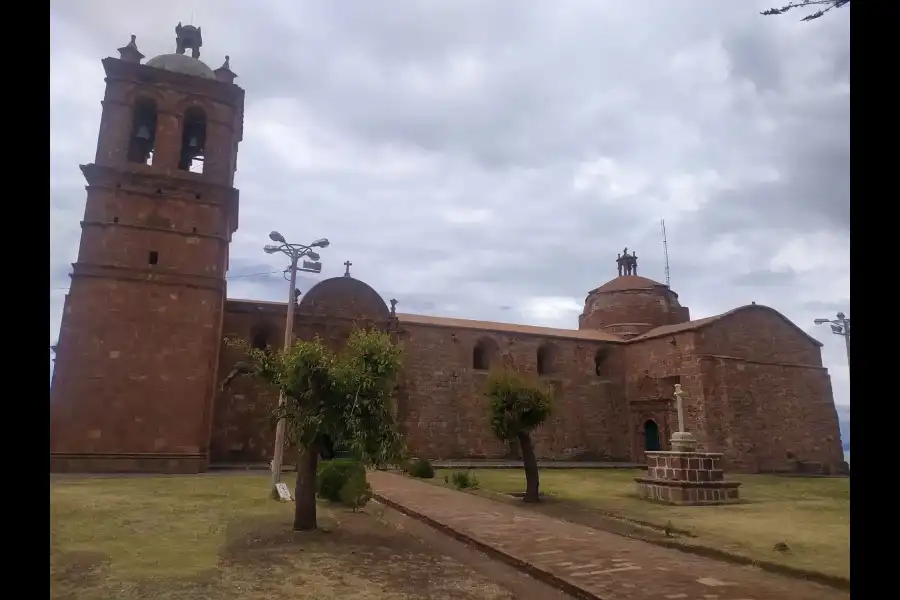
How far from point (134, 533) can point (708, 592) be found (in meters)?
6.88

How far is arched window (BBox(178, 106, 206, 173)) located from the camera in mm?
20234

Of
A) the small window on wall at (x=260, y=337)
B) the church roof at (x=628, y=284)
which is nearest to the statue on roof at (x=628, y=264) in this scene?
the church roof at (x=628, y=284)

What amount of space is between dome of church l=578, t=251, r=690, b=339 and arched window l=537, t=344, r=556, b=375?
624cm

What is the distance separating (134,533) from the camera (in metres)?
7.40

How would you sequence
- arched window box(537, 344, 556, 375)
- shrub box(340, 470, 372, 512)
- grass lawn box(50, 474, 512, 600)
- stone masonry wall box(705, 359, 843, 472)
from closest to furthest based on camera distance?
1. grass lawn box(50, 474, 512, 600)
2. shrub box(340, 470, 372, 512)
3. stone masonry wall box(705, 359, 843, 472)
4. arched window box(537, 344, 556, 375)

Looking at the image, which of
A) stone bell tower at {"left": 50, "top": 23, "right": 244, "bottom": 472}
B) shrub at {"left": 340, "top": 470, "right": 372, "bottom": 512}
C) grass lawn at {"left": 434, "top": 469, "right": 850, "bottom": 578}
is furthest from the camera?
stone bell tower at {"left": 50, "top": 23, "right": 244, "bottom": 472}

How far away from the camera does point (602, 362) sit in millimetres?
30656

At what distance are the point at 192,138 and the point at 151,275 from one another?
533 centimetres

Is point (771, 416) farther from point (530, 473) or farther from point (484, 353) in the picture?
point (530, 473)

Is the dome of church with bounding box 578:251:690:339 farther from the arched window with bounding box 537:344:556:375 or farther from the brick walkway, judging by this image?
the brick walkway

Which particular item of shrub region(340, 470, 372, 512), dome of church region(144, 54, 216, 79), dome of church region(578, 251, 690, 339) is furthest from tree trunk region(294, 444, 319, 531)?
dome of church region(578, 251, 690, 339)
